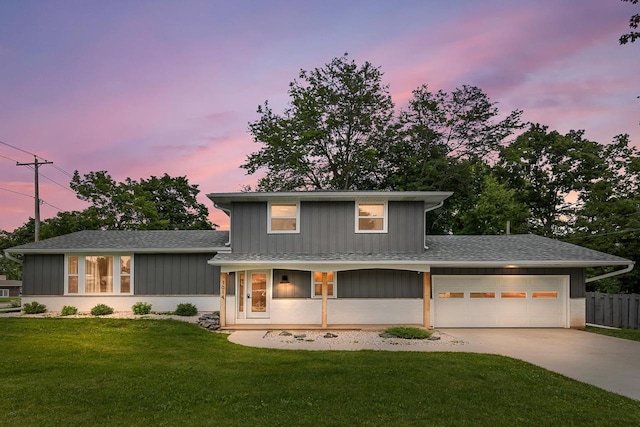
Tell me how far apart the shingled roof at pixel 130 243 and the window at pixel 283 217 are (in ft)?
7.50

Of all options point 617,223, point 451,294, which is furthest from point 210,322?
point 617,223

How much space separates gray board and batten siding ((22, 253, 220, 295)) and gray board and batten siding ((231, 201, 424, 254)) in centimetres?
231

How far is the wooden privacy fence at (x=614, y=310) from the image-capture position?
15734mm

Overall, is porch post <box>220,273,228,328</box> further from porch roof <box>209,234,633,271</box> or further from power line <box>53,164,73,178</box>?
power line <box>53,164,73,178</box>

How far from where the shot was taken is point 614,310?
16.1 m

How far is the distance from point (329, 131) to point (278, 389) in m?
23.8

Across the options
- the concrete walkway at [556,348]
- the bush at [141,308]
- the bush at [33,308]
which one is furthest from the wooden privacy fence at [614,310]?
the bush at [33,308]

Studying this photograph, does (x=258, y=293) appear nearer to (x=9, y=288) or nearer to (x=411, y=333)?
(x=411, y=333)

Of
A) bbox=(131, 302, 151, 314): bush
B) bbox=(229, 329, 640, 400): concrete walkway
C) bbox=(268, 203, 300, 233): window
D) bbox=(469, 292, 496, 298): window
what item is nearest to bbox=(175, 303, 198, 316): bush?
bbox=(131, 302, 151, 314): bush

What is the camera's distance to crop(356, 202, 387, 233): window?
14.3 metres

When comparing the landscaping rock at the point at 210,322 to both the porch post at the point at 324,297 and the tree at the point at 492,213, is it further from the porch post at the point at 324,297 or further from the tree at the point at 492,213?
the tree at the point at 492,213

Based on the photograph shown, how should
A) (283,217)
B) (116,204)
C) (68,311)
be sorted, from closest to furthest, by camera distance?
(283,217) → (68,311) → (116,204)

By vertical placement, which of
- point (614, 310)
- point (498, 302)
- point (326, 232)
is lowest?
point (614, 310)

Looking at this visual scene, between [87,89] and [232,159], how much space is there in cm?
1164
